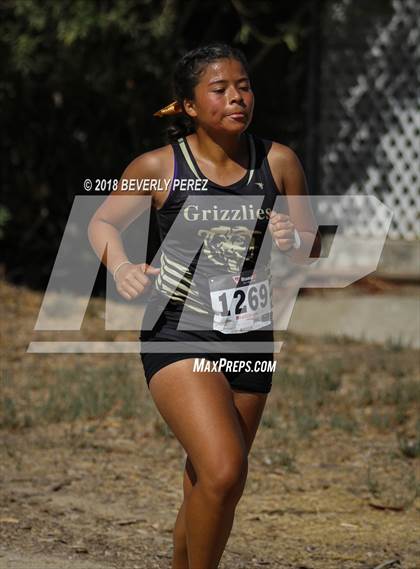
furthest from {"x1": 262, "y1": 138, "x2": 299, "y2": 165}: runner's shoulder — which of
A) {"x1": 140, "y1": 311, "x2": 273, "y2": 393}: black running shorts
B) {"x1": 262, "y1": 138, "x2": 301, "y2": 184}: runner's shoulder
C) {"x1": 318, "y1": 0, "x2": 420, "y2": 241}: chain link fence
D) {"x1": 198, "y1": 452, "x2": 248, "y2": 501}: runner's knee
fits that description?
{"x1": 318, "y1": 0, "x2": 420, "y2": 241}: chain link fence

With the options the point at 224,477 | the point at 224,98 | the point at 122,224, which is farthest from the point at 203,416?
the point at 224,98

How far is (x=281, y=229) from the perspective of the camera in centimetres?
382

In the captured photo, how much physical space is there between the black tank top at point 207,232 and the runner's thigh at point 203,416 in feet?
0.65

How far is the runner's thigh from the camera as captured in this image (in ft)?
12.0

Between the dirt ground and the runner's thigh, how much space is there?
123 cm

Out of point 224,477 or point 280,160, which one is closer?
point 224,477

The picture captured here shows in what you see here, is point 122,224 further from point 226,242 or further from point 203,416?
point 203,416

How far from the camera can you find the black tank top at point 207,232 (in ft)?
13.0

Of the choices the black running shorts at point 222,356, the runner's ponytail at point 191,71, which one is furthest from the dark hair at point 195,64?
the black running shorts at point 222,356

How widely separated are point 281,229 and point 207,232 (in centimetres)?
29

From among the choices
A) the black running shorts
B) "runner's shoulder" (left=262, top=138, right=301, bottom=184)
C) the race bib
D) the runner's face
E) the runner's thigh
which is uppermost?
the runner's face

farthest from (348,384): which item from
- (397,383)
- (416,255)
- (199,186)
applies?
(199,186)

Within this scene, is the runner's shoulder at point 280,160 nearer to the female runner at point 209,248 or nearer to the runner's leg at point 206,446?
the female runner at point 209,248

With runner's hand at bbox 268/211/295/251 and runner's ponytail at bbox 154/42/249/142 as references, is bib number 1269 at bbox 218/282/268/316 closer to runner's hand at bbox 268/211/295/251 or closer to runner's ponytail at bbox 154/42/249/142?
runner's hand at bbox 268/211/295/251
